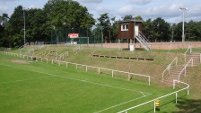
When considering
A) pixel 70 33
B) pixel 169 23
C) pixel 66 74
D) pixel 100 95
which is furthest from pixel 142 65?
pixel 169 23

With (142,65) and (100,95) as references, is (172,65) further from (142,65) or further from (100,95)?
(100,95)

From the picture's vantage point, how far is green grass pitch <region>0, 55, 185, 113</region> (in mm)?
20469

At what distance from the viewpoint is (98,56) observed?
46188mm

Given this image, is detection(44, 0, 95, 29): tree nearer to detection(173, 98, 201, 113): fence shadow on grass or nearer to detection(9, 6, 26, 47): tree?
detection(9, 6, 26, 47): tree

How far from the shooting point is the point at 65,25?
93438 millimetres

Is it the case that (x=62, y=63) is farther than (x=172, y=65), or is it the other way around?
(x=62, y=63)

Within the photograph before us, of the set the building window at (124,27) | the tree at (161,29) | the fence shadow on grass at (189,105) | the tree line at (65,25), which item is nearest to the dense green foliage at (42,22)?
the tree line at (65,25)

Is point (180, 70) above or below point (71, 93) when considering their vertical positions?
above

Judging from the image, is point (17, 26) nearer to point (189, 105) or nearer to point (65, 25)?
point (65, 25)

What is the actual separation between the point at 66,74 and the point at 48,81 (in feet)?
17.3

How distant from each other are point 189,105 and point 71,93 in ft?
33.4

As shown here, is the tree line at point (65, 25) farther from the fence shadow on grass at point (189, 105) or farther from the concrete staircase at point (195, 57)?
the fence shadow on grass at point (189, 105)

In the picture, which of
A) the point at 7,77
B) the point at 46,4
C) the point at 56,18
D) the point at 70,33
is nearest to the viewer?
the point at 7,77

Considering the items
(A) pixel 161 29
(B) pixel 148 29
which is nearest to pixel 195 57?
(B) pixel 148 29
